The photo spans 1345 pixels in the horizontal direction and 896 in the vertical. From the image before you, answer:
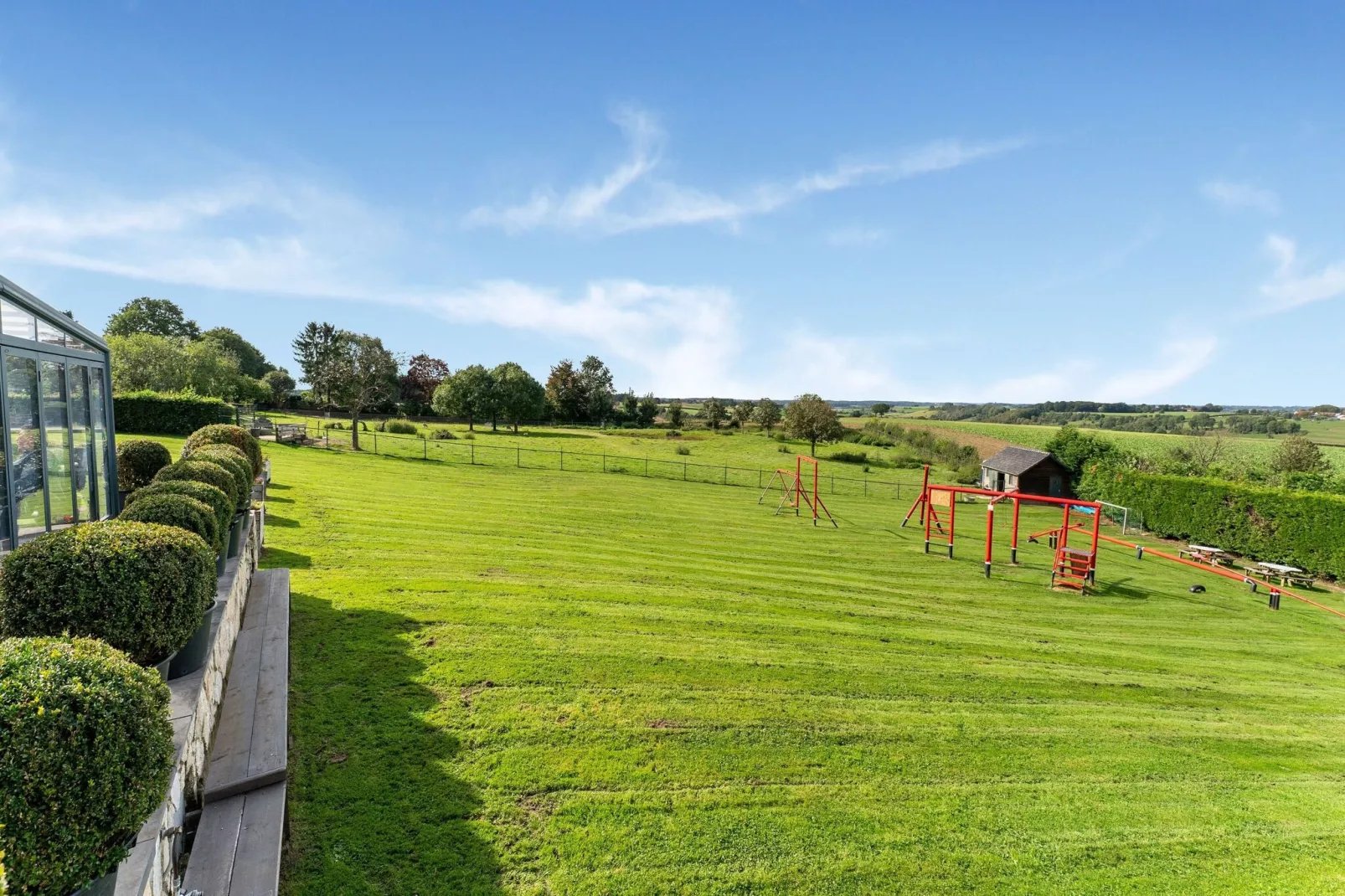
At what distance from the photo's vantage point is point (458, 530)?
13.6 m

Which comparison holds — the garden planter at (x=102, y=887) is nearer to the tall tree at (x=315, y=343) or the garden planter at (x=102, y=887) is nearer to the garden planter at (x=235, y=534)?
the garden planter at (x=235, y=534)

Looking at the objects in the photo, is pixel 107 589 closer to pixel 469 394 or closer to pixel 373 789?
pixel 373 789

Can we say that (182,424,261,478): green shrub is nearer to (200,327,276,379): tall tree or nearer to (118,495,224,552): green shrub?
(118,495,224,552): green shrub

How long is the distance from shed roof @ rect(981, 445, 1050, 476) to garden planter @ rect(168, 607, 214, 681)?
3524 centimetres

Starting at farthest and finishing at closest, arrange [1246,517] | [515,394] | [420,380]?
[420,380] < [515,394] < [1246,517]

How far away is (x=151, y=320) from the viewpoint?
6362 centimetres

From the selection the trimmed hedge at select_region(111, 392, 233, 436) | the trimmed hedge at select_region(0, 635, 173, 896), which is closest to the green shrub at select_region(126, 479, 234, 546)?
the trimmed hedge at select_region(0, 635, 173, 896)

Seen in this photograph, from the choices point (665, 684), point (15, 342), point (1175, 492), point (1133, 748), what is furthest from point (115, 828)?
point (1175, 492)

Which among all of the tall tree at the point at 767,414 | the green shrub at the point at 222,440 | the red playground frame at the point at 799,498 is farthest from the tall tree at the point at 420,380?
the green shrub at the point at 222,440

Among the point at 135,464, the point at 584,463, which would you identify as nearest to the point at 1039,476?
the point at 584,463

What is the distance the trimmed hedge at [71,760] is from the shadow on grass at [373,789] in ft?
5.14

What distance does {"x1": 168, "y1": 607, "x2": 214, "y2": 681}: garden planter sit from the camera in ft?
14.2

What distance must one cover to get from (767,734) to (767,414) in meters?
55.1

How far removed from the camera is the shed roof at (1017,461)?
3161 centimetres
